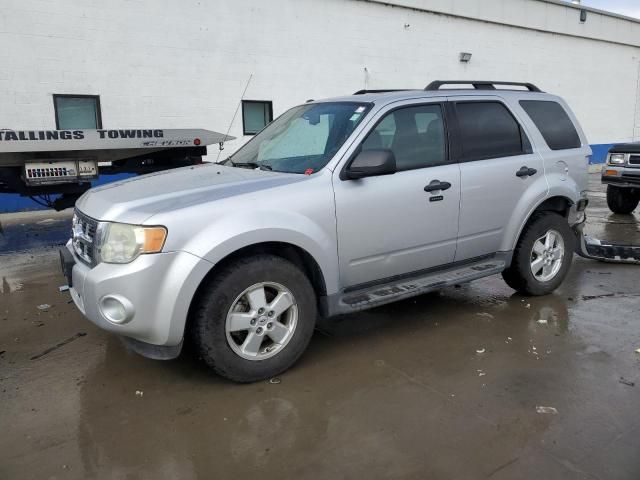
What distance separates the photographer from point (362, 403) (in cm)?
317

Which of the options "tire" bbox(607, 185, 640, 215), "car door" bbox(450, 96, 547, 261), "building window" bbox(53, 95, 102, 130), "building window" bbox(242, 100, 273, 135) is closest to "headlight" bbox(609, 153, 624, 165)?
"tire" bbox(607, 185, 640, 215)

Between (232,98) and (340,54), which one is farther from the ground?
(340,54)

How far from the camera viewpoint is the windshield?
3.78m

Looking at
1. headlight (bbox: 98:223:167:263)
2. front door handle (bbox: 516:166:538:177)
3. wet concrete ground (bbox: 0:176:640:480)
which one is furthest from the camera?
front door handle (bbox: 516:166:538:177)

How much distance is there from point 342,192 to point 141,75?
8812 millimetres

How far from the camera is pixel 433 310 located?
15.7 ft

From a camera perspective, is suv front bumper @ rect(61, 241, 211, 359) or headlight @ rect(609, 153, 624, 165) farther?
headlight @ rect(609, 153, 624, 165)

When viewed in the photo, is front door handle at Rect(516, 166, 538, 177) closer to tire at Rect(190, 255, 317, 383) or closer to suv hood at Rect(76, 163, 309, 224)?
suv hood at Rect(76, 163, 309, 224)

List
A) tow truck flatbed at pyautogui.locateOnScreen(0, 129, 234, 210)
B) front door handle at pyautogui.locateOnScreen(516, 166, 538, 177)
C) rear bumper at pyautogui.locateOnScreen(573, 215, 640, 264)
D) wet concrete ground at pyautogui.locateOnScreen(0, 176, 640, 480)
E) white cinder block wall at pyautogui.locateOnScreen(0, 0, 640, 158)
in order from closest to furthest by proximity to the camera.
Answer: wet concrete ground at pyautogui.locateOnScreen(0, 176, 640, 480) < front door handle at pyautogui.locateOnScreen(516, 166, 538, 177) < rear bumper at pyautogui.locateOnScreen(573, 215, 640, 264) < tow truck flatbed at pyautogui.locateOnScreen(0, 129, 234, 210) < white cinder block wall at pyautogui.locateOnScreen(0, 0, 640, 158)

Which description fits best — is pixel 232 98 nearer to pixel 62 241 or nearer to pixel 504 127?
pixel 62 241

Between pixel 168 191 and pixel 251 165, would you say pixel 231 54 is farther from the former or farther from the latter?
pixel 168 191

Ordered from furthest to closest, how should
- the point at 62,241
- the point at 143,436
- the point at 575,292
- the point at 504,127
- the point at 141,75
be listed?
1. the point at 141,75
2. the point at 62,241
3. the point at 575,292
4. the point at 504,127
5. the point at 143,436

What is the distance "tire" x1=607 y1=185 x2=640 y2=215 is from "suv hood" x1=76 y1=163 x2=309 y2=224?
28.8 ft

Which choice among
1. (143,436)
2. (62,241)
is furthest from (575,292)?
(62,241)
